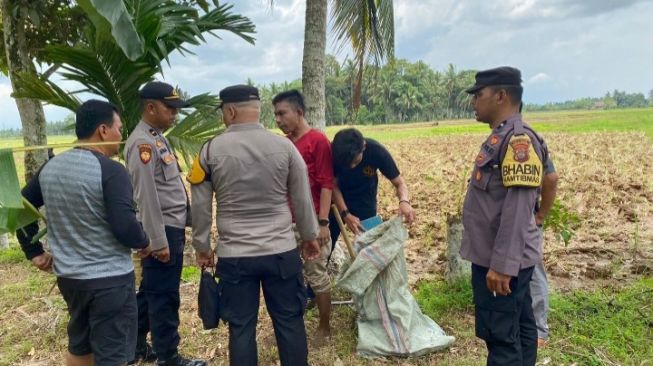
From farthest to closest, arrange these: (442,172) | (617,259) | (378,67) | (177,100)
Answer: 1. (442,172)
2. (378,67)
3. (617,259)
4. (177,100)

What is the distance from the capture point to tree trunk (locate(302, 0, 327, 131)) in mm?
4504

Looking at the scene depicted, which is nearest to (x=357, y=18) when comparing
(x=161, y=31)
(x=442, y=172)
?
(x=161, y=31)

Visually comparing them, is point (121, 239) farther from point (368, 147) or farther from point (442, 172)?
point (442, 172)

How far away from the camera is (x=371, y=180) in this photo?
354cm

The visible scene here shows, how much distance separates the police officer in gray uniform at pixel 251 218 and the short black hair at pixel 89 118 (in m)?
0.52

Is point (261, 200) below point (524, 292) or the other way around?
the other way around

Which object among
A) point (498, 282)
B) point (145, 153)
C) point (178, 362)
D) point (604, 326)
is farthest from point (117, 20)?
point (604, 326)

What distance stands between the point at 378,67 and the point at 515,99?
402cm

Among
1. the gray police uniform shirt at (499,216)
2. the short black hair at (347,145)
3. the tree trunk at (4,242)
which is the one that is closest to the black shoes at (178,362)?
the short black hair at (347,145)

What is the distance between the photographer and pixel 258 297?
2.58 m

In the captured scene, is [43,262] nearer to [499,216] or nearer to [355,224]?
[355,224]

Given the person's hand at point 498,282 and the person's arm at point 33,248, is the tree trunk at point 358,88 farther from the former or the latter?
the person's arm at point 33,248

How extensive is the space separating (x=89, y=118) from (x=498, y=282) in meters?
2.15

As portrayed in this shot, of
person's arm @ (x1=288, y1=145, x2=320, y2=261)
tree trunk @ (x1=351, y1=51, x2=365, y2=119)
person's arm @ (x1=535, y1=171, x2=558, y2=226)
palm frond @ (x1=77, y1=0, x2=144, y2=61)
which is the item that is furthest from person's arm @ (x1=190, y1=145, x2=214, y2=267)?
tree trunk @ (x1=351, y1=51, x2=365, y2=119)
